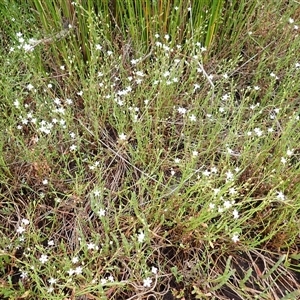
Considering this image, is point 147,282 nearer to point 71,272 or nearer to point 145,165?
point 71,272

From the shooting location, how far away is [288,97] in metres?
2.07

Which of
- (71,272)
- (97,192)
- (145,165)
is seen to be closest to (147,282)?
(71,272)

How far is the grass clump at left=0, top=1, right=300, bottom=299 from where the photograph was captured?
151 cm

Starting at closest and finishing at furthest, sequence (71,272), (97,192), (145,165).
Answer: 1. (71,272)
2. (97,192)
3. (145,165)

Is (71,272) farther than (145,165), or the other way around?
(145,165)

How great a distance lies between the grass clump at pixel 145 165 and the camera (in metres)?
1.51

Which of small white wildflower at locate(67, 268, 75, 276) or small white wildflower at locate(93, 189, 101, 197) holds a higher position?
small white wildflower at locate(93, 189, 101, 197)

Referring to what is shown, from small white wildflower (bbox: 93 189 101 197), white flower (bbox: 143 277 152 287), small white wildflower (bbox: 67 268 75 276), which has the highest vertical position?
small white wildflower (bbox: 93 189 101 197)

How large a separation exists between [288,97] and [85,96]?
103cm

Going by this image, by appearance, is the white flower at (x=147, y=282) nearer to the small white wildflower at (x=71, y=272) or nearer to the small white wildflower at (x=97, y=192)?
the small white wildflower at (x=71, y=272)

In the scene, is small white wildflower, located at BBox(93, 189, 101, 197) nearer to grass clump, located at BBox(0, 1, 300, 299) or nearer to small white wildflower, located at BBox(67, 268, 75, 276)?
grass clump, located at BBox(0, 1, 300, 299)

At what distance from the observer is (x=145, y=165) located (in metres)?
1.78

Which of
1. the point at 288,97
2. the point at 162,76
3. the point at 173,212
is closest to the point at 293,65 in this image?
the point at 288,97

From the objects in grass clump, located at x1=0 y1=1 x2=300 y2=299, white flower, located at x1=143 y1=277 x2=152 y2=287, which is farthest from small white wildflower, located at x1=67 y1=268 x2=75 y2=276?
white flower, located at x1=143 y1=277 x2=152 y2=287
